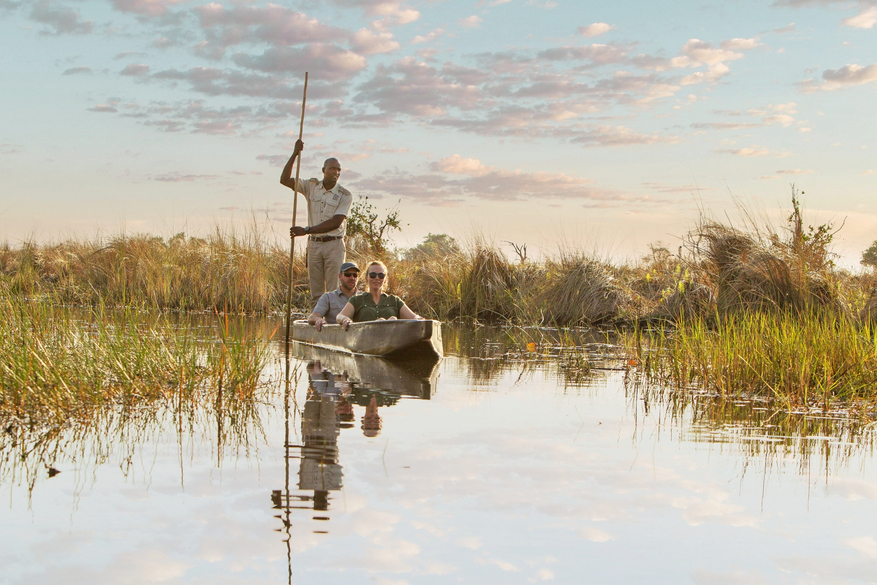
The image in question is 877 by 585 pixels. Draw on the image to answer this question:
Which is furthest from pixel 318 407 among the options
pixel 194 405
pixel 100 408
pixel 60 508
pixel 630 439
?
pixel 60 508

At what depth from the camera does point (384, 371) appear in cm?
951

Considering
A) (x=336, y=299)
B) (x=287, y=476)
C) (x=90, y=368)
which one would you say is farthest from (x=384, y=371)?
(x=287, y=476)

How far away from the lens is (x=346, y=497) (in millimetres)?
4086

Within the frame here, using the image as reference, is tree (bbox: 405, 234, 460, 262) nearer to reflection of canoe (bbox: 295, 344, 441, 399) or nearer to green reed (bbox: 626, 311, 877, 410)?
reflection of canoe (bbox: 295, 344, 441, 399)

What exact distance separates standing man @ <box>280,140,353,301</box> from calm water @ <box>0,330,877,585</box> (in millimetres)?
6370

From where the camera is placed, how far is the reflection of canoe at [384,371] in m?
8.11

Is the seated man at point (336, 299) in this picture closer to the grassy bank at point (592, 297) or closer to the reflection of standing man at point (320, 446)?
the grassy bank at point (592, 297)

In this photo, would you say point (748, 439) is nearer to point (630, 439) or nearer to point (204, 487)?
point (630, 439)

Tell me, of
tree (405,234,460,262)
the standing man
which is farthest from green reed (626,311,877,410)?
tree (405,234,460,262)

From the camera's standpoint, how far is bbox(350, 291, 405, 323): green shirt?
441 inches

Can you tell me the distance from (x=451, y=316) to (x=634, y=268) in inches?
165

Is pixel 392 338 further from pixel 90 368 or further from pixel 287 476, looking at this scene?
pixel 287 476

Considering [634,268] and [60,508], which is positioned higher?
[634,268]

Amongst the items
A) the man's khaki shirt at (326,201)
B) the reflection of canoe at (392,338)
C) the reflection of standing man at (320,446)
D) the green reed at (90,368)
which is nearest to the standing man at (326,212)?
the man's khaki shirt at (326,201)
